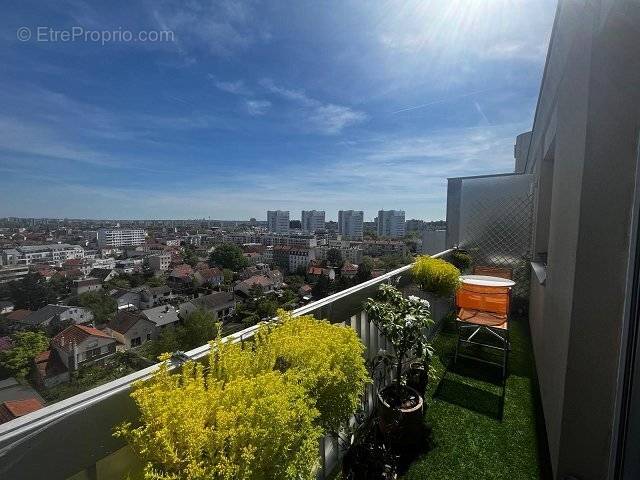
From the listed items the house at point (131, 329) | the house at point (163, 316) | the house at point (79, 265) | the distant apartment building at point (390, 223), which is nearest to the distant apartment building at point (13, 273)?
the house at point (131, 329)

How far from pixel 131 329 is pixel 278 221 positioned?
7071 cm

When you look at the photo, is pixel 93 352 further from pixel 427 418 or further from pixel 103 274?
pixel 103 274

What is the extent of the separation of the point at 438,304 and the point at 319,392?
12.4ft

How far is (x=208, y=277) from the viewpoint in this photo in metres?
38.2

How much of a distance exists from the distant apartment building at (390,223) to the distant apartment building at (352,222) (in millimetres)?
8542

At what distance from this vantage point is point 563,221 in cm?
213

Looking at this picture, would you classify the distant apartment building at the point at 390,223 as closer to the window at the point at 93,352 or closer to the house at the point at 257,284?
the house at the point at 257,284

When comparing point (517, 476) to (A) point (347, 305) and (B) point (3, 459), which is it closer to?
(A) point (347, 305)

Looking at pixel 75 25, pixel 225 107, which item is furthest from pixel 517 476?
pixel 225 107

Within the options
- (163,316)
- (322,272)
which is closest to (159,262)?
(163,316)

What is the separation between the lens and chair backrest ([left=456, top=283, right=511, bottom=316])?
142 inches

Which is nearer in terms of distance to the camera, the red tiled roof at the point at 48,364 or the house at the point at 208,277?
the red tiled roof at the point at 48,364

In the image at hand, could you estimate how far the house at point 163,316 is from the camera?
85.6ft

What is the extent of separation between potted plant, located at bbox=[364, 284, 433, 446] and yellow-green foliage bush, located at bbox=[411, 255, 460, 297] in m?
1.34
